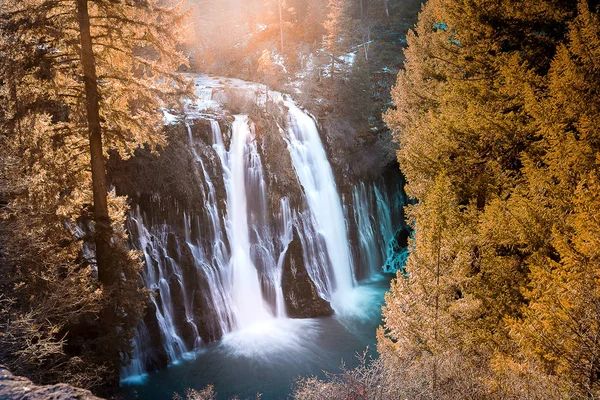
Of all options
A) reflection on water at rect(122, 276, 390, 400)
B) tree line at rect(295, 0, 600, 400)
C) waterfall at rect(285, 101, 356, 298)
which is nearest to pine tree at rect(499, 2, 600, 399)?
tree line at rect(295, 0, 600, 400)

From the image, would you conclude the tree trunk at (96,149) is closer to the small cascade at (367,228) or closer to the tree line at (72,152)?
the tree line at (72,152)

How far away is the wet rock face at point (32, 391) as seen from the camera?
2586mm

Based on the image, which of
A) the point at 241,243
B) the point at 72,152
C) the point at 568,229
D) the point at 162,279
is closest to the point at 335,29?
the point at 241,243

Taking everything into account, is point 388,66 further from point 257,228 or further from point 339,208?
point 257,228

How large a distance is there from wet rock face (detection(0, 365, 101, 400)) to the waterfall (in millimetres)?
16955

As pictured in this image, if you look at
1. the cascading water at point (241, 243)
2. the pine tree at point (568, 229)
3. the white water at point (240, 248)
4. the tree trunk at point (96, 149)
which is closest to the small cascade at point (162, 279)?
the cascading water at point (241, 243)

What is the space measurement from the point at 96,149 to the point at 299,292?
13101 mm

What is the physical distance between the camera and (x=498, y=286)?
A: 6.52 m

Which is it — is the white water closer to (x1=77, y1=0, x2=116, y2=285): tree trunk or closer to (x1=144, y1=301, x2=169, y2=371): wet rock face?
(x1=144, y1=301, x2=169, y2=371): wet rock face

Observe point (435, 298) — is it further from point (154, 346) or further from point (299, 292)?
point (299, 292)

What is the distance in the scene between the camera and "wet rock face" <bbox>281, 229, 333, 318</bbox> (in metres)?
17.3

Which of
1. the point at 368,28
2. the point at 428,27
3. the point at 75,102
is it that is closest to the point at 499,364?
the point at 75,102

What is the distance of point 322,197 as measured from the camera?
21.6 metres

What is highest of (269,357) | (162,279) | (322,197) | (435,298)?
(322,197)
